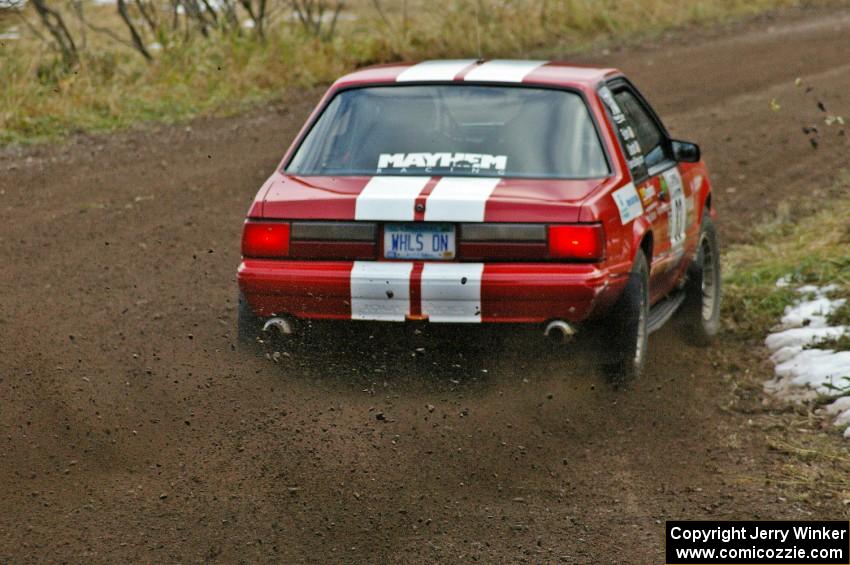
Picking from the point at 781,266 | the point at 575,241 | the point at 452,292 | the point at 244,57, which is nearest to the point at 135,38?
the point at 244,57

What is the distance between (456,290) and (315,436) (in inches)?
32.5

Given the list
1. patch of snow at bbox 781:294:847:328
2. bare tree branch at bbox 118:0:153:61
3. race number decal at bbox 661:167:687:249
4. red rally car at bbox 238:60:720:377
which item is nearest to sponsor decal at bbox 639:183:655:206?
red rally car at bbox 238:60:720:377

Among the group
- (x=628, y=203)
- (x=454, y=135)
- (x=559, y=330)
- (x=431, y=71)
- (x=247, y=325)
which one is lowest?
(x=247, y=325)

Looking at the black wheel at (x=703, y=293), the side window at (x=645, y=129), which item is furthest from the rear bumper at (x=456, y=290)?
the black wheel at (x=703, y=293)

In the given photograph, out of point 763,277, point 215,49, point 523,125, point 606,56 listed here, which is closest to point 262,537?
point 523,125

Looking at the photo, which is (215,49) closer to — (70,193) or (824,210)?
(70,193)

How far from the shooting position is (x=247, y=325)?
20.7 ft

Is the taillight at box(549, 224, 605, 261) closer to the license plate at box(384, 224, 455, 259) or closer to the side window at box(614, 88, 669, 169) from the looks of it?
the license plate at box(384, 224, 455, 259)

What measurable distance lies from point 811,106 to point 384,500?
39.4ft

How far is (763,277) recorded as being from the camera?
905 centimetres

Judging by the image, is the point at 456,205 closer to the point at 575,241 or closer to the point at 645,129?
the point at 575,241

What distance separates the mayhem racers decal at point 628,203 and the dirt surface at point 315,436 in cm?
68

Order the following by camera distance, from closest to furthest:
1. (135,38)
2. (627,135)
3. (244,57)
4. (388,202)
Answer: (388,202) → (627,135) → (135,38) → (244,57)

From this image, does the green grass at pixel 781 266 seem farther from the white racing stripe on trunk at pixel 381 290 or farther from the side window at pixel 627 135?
the white racing stripe on trunk at pixel 381 290
